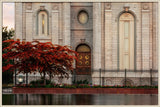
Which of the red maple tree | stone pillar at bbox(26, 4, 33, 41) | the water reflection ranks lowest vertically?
the water reflection

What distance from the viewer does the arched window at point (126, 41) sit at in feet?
88.3

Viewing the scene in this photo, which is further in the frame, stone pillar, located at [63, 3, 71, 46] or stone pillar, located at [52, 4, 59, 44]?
stone pillar, located at [52, 4, 59, 44]

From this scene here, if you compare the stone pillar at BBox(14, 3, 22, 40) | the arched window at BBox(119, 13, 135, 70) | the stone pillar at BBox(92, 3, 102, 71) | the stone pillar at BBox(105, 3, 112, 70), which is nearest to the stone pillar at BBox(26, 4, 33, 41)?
the stone pillar at BBox(14, 3, 22, 40)

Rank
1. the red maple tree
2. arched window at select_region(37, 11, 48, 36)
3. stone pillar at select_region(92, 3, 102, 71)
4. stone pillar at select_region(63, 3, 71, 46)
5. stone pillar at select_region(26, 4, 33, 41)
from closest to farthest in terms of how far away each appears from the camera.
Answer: the red maple tree → stone pillar at select_region(92, 3, 102, 71) → stone pillar at select_region(63, 3, 71, 46) → stone pillar at select_region(26, 4, 33, 41) → arched window at select_region(37, 11, 48, 36)

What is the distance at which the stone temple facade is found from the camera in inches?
1038

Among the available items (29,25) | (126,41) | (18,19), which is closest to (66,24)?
(29,25)

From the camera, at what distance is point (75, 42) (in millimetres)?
28500

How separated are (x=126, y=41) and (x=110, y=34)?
181 cm

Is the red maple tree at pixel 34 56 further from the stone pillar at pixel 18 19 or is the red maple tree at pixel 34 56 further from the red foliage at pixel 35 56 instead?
the stone pillar at pixel 18 19

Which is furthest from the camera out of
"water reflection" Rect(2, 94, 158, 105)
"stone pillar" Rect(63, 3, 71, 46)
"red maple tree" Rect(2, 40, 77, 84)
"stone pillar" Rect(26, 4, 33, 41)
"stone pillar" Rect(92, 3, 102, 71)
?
"stone pillar" Rect(26, 4, 33, 41)

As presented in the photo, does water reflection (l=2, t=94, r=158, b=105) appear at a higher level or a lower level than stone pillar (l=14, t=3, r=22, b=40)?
lower

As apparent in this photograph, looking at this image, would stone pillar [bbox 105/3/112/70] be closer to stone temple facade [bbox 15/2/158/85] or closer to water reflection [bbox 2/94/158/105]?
stone temple facade [bbox 15/2/158/85]

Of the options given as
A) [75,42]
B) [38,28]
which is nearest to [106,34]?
[75,42]

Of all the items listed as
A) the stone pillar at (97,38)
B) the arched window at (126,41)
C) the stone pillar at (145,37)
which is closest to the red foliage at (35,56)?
the stone pillar at (97,38)
